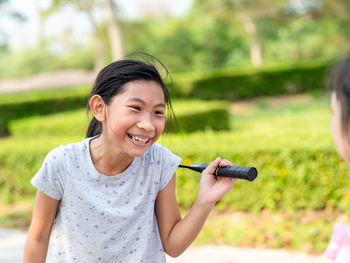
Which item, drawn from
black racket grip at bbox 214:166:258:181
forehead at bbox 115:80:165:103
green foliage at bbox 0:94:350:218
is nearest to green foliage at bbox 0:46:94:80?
green foliage at bbox 0:94:350:218

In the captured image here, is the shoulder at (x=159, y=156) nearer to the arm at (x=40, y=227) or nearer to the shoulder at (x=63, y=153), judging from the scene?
the shoulder at (x=63, y=153)

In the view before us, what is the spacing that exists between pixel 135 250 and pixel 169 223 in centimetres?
15

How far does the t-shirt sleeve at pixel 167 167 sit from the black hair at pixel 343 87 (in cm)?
68

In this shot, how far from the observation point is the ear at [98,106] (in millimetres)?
1551

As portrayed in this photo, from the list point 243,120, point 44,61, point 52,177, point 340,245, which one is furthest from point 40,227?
point 44,61

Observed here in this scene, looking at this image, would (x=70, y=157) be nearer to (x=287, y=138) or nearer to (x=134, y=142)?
(x=134, y=142)

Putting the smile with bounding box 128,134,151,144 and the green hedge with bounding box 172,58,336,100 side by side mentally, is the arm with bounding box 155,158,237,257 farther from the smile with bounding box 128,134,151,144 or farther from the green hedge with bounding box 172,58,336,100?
the green hedge with bounding box 172,58,336,100

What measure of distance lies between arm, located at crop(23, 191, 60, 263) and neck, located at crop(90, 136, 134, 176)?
19 cm

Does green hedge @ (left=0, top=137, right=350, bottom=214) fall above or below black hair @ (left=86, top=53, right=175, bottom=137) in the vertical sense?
below

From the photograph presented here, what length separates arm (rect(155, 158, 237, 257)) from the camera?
1.51 m

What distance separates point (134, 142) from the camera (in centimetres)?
147

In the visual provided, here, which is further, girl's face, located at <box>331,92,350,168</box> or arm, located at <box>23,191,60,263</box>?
arm, located at <box>23,191,60,263</box>

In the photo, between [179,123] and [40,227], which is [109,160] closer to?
[40,227]

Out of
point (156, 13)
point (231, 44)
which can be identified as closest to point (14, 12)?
point (231, 44)
